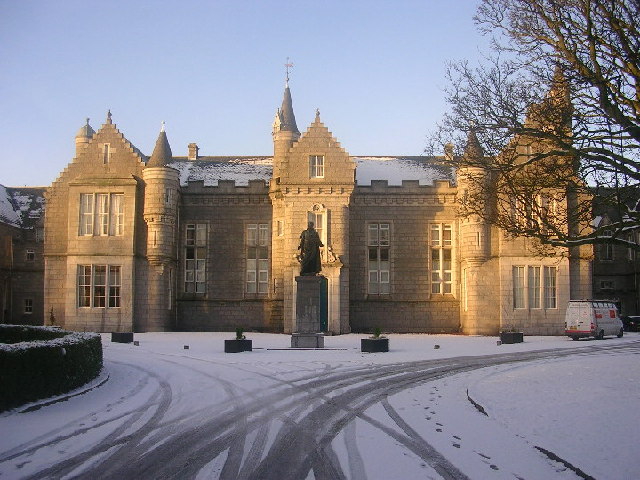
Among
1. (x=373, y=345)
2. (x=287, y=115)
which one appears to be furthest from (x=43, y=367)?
(x=287, y=115)

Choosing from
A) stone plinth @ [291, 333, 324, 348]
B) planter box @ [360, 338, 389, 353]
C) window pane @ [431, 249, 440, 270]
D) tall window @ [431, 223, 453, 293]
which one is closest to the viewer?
planter box @ [360, 338, 389, 353]

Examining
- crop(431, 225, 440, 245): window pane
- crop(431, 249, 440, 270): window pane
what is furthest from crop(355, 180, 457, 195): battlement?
crop(431, 249, 440, 270): window pane

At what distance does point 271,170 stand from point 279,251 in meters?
7.24

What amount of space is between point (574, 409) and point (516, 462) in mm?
4117

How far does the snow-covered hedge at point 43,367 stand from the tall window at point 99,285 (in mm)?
23807

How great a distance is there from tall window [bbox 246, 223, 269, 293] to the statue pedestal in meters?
14.4

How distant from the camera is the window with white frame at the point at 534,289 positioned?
41.1 m

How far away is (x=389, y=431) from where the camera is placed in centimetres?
1180

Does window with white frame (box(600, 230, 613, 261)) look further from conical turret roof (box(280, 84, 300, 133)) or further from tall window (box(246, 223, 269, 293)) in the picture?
tall window (box(246, 223, 269, 293))

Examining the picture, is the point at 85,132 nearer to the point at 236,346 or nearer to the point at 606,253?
the point at 236,346

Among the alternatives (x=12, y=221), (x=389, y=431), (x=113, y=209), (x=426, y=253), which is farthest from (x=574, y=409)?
(x=12, y=221)

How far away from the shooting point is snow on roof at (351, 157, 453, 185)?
45.3m

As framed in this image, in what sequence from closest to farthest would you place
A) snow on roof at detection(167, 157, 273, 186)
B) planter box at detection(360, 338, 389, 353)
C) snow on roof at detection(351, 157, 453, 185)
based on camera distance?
1. planter box at detection(360, 338, 389, 353)
2. snow on roof at detection(351, 157, 453, 185)
3. snow on roof at detection(167, 157, 273, 186)

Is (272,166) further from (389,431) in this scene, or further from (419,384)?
(389,431)
